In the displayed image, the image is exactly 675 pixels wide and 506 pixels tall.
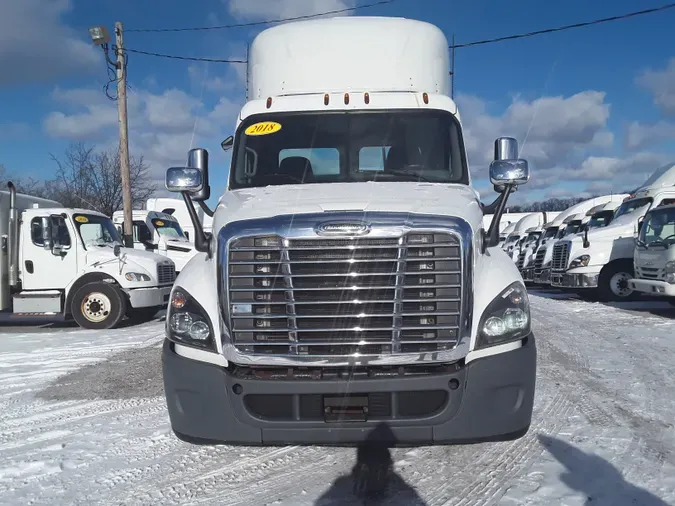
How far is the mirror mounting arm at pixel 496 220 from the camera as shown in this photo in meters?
4.07

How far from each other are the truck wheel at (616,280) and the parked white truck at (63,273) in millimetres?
9992

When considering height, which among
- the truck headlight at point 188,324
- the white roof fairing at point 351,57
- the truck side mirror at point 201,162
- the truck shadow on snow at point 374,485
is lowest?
the truck shadow on snow at point 374,485

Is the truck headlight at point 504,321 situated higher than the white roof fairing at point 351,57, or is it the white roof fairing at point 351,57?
the white roof fairing at point 351,57

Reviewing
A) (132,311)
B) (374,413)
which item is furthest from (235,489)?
(132,311)

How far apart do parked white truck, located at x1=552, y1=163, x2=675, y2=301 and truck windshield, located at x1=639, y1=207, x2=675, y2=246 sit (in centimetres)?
144

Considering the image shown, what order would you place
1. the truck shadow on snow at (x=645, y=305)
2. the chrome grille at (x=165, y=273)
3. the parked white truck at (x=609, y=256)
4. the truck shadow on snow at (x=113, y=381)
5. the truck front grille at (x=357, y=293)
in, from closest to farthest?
1. the truck front grille at (x=357, y=293)
2. the truck shadow on snow at (x=113, y=381)
3. the chrome grille at (x=165, y=273)
4. the truck shadow on snow at (x=645, y=305)
5. the parked white truck at (x=609, y=256)

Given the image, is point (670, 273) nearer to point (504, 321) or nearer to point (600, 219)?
point (600, 219)

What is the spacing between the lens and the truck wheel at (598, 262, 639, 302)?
1331 cm

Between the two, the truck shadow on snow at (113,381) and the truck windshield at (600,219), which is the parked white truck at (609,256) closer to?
the truck windshield at (600,219)

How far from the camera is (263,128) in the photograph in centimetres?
518

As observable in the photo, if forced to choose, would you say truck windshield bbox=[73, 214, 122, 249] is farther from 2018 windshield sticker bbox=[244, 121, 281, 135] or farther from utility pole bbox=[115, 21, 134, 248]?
2018 windshield sticker bbox=[244, 121, 281, 135]

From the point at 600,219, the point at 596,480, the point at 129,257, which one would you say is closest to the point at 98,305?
the point at 129,257

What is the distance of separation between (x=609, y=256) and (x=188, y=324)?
1204 centimetres

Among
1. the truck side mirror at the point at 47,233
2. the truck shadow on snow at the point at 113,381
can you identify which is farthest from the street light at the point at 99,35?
the truck shadow on snow at the point at 113,381
